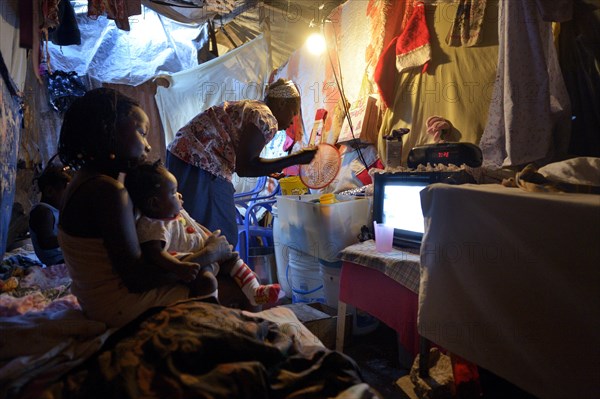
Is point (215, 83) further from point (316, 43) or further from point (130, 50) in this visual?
point (316, 43)

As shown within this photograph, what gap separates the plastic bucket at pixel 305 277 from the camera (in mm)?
2955

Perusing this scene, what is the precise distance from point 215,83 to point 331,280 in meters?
4.07

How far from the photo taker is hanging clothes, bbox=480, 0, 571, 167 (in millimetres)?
1681

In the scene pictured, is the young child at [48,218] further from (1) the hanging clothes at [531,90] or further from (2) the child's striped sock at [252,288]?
(1) the hanging clothes at [531,90]

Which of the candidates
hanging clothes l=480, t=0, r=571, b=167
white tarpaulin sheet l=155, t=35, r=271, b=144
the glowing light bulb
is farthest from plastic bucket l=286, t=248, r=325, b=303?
white tarpaulin sheet l=155, t=35, r=271, b=144

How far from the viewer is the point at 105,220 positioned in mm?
1059

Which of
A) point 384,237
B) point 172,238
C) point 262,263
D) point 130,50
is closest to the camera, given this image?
point 172,238

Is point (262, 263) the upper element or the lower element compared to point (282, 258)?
lower

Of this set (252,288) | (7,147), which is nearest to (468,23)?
(252,288)

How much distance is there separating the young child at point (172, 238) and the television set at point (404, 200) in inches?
35.4

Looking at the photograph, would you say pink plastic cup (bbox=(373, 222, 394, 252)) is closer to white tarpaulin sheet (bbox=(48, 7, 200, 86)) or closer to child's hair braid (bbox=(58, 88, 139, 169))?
child's hair braid (bbox=(58, 88, 139, 169))

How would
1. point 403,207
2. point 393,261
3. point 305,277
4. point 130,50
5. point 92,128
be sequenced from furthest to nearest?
point 130,50, point 305,277, point 403,207, point 393,261, point 92,128

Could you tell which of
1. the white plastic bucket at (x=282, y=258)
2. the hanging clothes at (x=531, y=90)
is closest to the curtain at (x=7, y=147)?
the white plastic bucket at (x=282, y=258)

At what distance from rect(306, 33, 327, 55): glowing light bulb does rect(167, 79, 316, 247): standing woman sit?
1.92 metres
